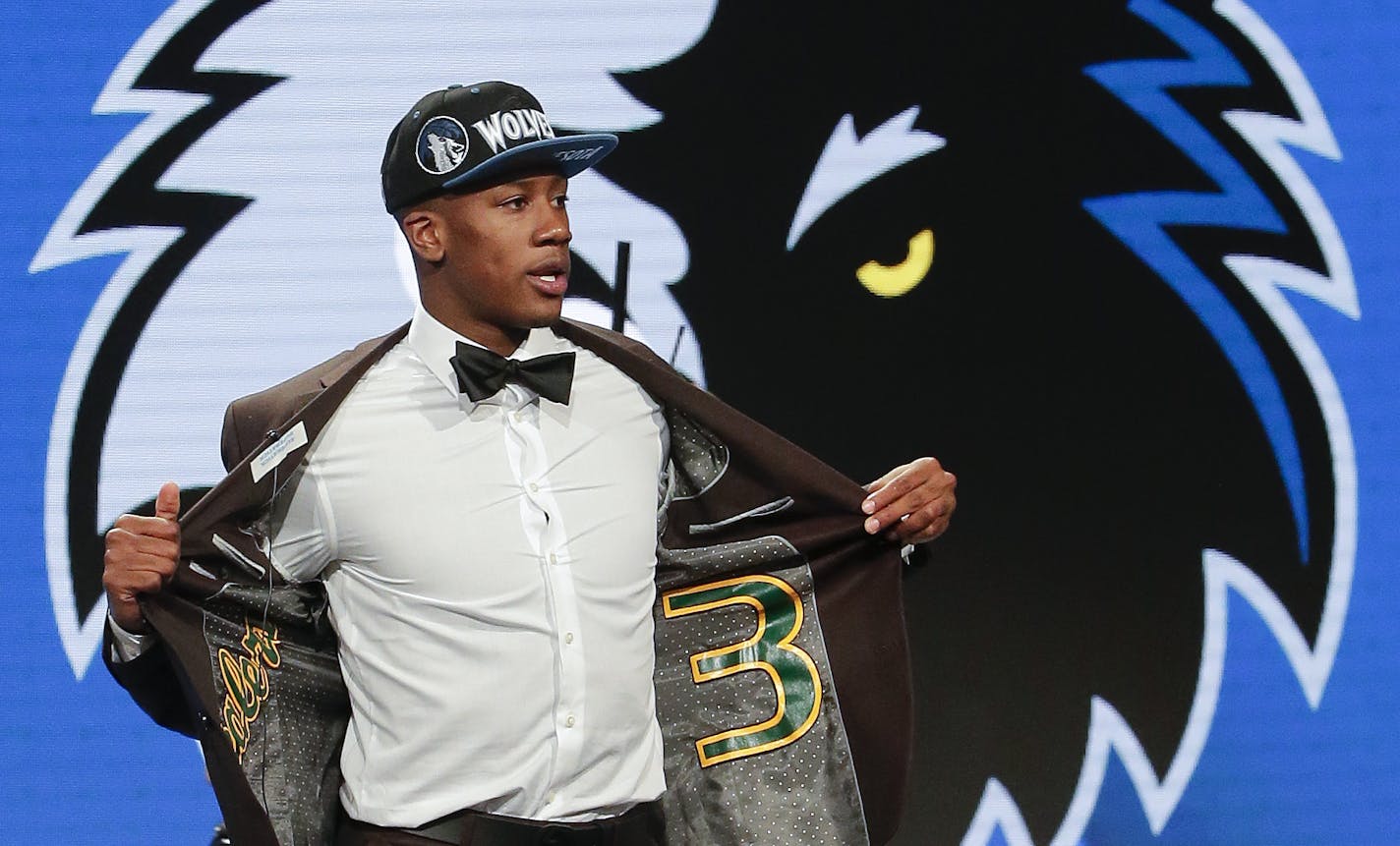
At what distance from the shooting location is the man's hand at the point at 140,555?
1705 millimetres

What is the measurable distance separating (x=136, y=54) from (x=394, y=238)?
55cm

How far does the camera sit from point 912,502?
1899 millimetres

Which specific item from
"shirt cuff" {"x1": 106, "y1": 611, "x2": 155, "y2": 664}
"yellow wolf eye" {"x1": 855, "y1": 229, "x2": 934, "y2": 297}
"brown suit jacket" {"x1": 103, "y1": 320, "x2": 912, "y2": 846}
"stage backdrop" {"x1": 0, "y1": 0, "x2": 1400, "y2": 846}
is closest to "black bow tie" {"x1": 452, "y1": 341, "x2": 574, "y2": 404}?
"brown suit jacket" {"x1": 103, "y1": 320, "x2": 912, "y2": 846}

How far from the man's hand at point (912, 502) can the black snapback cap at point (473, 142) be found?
546 mm

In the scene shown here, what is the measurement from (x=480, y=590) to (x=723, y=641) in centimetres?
38

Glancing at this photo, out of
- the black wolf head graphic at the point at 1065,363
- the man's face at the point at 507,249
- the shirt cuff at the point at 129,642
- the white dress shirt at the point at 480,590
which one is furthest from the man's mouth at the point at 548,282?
the black wolf head graphic at the point at 1065,363

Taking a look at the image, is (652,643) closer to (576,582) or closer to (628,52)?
(576,582)

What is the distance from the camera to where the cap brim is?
1.85 metres

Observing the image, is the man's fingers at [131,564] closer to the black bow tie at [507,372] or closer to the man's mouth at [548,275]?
the black bow tie at [507,372]

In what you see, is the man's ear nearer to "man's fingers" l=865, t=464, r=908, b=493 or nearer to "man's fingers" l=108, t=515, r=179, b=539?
"man's fingers" l=108, t=515, r=179, b=539

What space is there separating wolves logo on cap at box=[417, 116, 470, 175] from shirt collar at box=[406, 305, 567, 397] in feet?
0.63

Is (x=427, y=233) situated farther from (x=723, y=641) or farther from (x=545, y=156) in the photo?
(x=723, y=641)

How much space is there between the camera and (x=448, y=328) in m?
1.97

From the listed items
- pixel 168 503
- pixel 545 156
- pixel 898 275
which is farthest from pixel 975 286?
pixel 168 503
